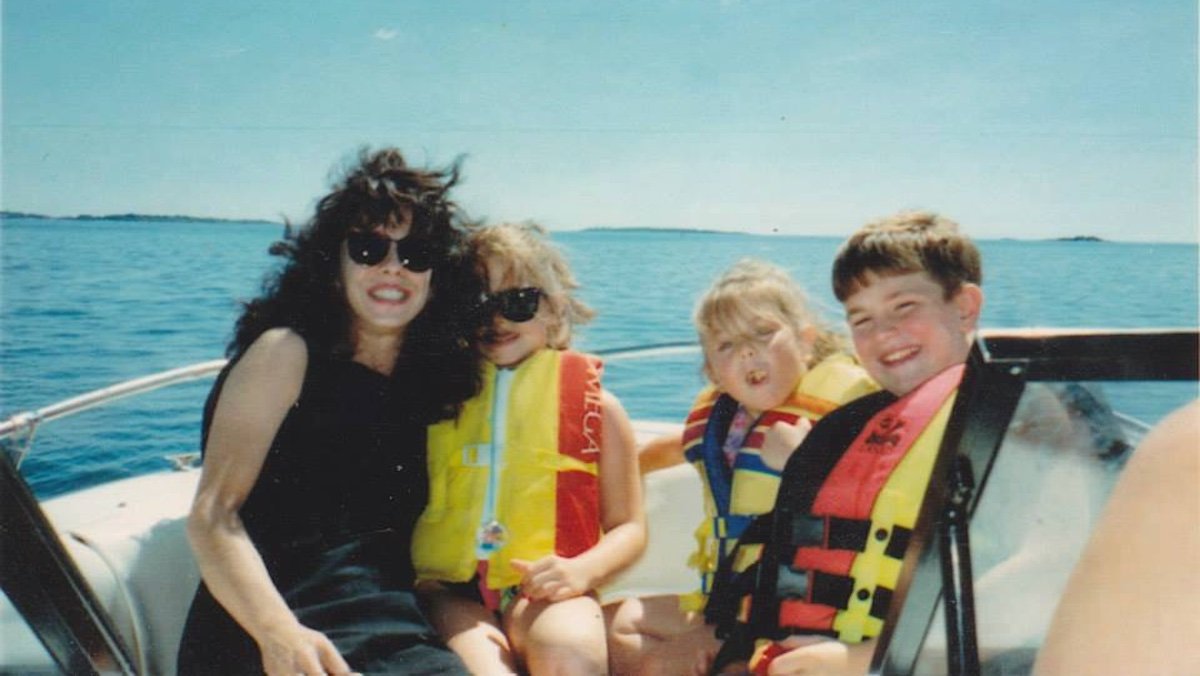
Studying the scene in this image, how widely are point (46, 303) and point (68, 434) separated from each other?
7019mm

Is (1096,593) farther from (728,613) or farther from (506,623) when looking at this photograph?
(506,623)

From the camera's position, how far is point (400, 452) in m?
2.22

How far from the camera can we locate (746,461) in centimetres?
230

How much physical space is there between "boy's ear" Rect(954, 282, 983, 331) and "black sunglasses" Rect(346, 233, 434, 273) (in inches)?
51.0

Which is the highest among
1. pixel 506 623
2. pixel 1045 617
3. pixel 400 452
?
pixel 1045 617

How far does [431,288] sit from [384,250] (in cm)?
18

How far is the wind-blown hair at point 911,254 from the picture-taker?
2107mm

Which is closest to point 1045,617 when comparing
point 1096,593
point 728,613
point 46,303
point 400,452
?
point 1096,593

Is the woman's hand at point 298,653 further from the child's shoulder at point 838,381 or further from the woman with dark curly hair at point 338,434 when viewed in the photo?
the child's shoulder at point 838,381

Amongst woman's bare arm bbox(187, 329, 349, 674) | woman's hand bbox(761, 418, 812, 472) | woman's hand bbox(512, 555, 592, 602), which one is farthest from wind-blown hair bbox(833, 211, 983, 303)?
woman's bare arm bbox(187, 329, 349, 674)

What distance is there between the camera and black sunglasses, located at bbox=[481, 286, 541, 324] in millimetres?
2453

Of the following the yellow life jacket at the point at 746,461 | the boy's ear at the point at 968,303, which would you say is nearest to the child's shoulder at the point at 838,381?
the yellow life jacket at the point at 746,461

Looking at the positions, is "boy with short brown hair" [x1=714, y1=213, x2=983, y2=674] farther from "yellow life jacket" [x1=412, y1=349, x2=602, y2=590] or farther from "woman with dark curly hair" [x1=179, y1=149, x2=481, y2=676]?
"woman with dark curly hair" [x1=179, y1=149, x2=481, y2=676]

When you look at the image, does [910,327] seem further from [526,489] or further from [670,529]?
[670,529]
